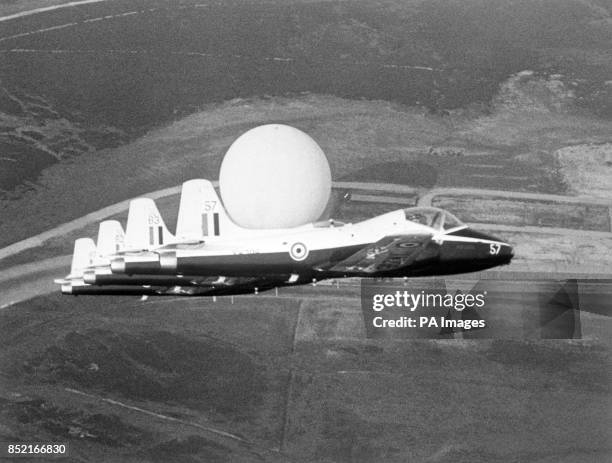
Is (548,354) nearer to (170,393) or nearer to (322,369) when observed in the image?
(322,369)

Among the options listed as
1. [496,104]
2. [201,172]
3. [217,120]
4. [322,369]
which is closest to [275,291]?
[322,369]

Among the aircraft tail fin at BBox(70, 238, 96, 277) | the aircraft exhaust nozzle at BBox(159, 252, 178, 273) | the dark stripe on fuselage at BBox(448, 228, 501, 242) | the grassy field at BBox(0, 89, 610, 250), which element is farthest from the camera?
the grassy field at BBox(0, 89, 610, 250)

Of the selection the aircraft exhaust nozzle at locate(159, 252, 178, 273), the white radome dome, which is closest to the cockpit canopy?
the white radome dome

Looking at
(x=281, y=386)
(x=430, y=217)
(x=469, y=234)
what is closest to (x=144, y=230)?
(x=281, y=386)

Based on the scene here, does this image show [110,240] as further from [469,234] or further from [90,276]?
[469,234]

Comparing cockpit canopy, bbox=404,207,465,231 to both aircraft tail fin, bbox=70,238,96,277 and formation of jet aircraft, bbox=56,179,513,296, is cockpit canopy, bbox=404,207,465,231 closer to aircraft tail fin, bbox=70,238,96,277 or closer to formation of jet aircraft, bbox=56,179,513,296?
formation of jet aircraft, bbox=56,179,513,296

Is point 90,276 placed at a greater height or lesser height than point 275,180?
lesser

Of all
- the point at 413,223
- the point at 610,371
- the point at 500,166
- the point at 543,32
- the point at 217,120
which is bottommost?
the point at 610,371
